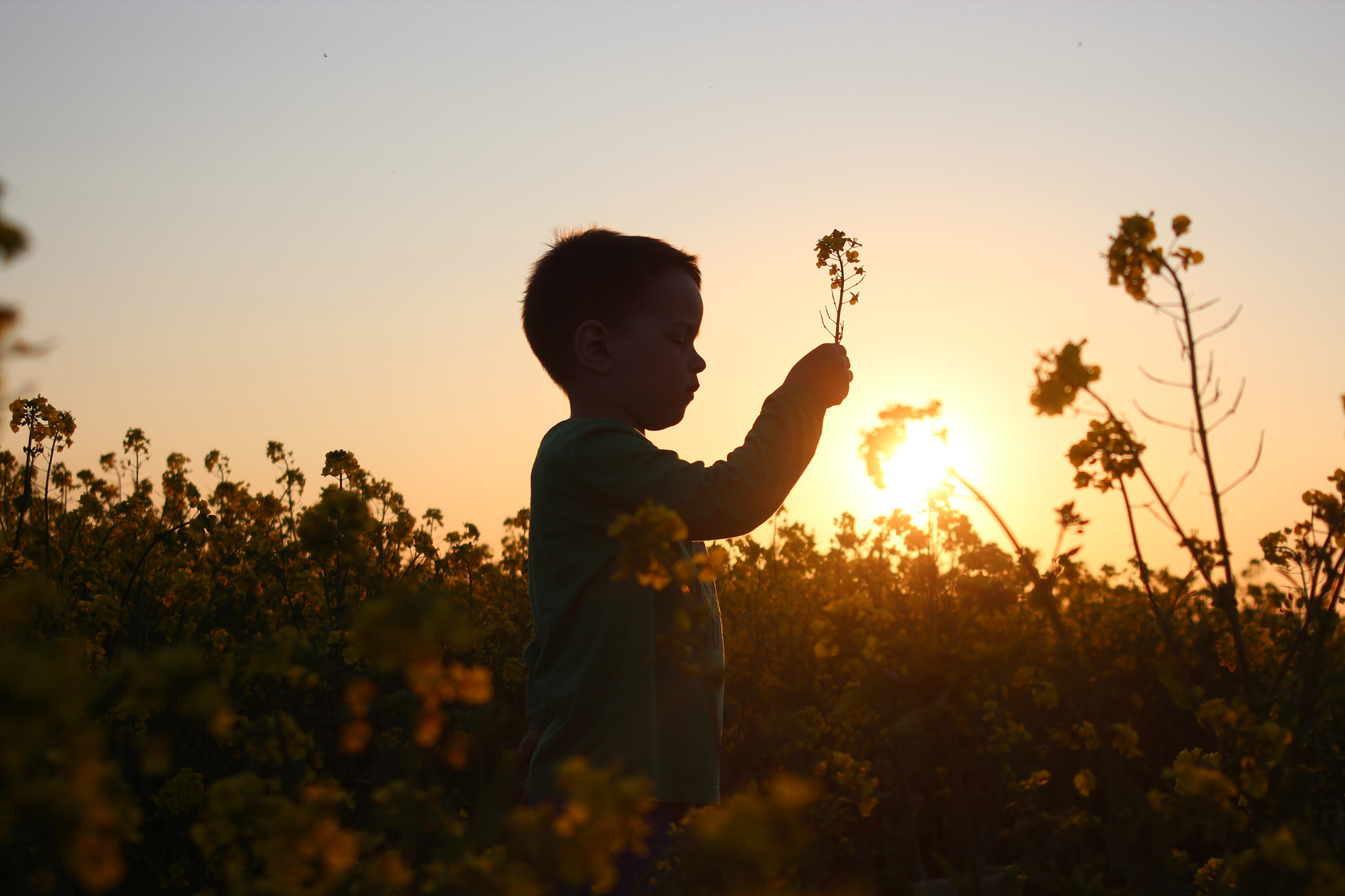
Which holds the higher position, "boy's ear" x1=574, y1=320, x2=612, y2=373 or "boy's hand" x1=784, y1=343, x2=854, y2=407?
"boy's ear" x1=574, y1=320, x2=612, y2=373

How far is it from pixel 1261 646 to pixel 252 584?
15.0 ft

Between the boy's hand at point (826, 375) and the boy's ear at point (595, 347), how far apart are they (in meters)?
0.57

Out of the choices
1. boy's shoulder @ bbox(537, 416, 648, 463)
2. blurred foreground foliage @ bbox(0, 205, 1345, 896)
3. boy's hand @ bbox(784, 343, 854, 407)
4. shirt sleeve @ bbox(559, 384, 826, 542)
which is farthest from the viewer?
boy's hand @ bbox(784, 343, 854, 407)

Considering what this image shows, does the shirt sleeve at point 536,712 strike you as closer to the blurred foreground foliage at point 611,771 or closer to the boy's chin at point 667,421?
the blurred foreground foliage at point 611,771

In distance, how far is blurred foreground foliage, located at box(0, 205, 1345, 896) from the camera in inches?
43.0

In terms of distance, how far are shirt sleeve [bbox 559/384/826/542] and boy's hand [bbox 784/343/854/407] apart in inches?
2.8

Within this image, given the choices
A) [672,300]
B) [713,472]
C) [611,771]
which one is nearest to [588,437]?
[713,472]

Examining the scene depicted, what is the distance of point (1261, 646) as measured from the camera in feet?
12.7

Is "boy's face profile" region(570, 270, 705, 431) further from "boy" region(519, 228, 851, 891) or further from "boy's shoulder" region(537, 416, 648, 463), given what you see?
"boy's shoulder" region(537, 416, 648, 463)

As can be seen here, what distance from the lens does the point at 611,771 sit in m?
1.13

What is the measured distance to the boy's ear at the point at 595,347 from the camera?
3.08 metres

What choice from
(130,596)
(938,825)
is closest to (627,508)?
(938,825)

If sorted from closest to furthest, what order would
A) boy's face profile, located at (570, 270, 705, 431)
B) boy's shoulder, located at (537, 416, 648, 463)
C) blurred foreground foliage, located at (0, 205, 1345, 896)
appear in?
blurred foreground foliage, located at (0, 205, 1345, 896)
boy's shoulder, located at (537, 416, 648, 463)
boy's face profile, located at (570, 270, 705, 431)

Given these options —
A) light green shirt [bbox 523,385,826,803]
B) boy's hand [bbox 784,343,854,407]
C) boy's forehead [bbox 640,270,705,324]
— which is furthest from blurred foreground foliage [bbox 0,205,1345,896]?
boy's forehead [bbox 640,270,705,324]
